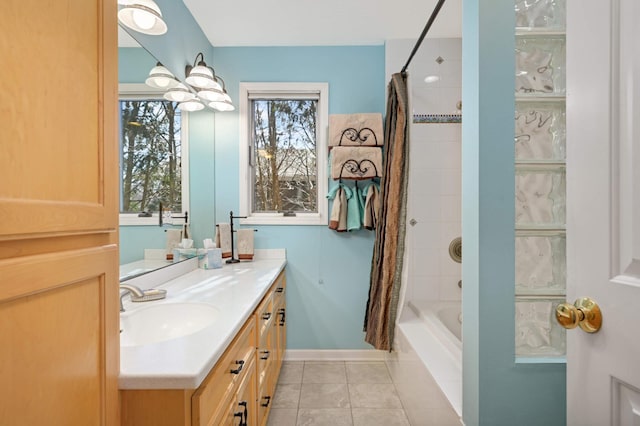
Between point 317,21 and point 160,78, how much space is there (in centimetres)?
122

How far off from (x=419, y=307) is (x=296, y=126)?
1831 millimetres

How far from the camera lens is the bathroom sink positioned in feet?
3.91

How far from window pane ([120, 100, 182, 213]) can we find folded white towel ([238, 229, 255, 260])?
0.58m

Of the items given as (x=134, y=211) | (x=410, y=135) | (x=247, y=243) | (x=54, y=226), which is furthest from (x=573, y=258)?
(x=247, y=243)

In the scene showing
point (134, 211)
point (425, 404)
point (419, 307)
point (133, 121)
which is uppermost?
point (133, 121)

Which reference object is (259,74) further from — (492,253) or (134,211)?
(492,253)

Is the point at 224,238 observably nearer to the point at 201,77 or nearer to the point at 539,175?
the point at 201,77

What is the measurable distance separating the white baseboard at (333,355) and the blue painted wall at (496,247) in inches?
59.9

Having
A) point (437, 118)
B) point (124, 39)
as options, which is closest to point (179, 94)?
point (124, 39)

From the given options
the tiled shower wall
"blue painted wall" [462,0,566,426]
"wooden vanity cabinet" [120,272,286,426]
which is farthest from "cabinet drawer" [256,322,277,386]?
the tiled shower wall

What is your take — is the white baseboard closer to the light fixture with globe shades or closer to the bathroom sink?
the bathroom sink

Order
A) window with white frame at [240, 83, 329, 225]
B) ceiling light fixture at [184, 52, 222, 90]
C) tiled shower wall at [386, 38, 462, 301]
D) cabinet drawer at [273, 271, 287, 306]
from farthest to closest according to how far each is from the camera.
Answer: window with white frame at [240, 83, 329, 225] < tiled shower wall at [386, 38, 462, 301] < cabinet drawer at [273, 271, 287, 306] < ceiling light fixture at [184, 52, 222, 90]

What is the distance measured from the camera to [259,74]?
2.54 meters

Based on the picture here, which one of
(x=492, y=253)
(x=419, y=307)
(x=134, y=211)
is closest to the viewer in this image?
(x=492, y=253)
